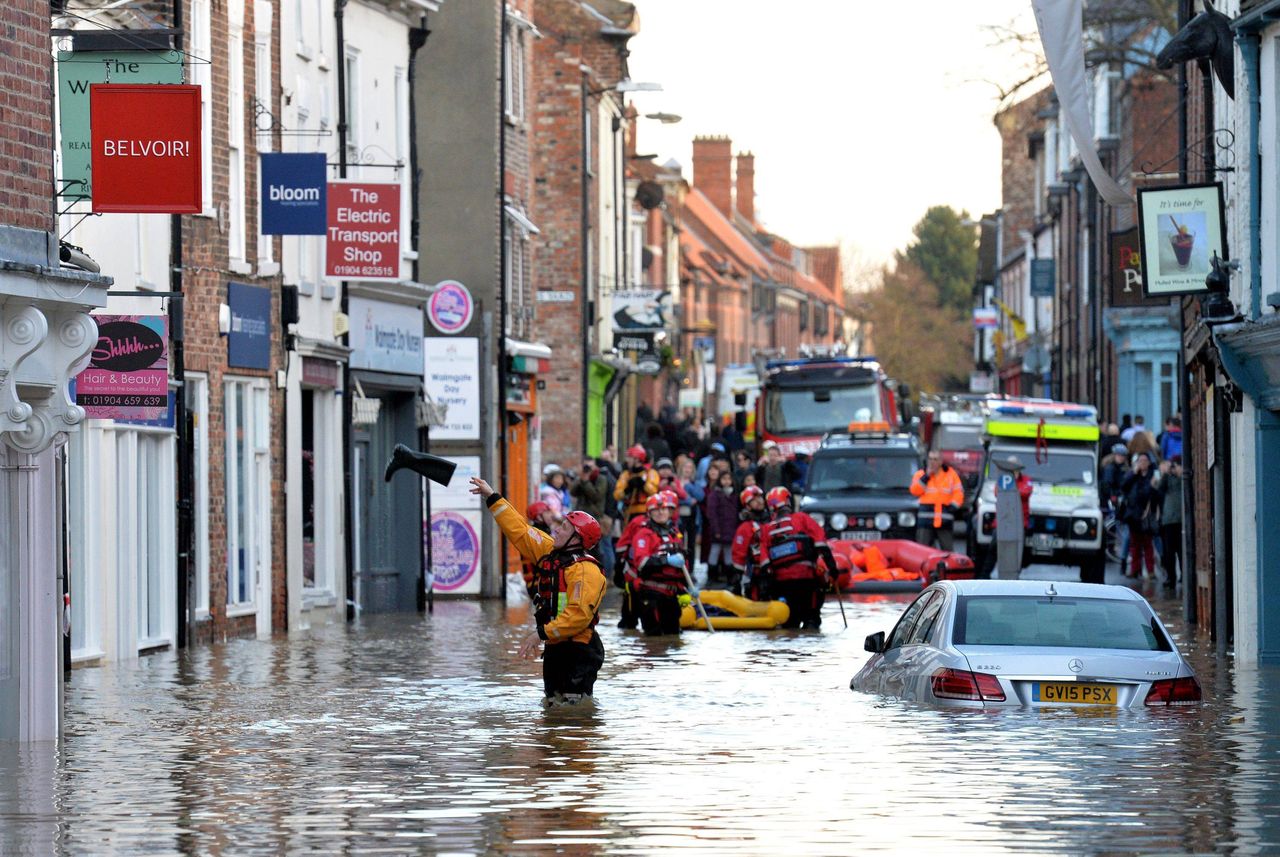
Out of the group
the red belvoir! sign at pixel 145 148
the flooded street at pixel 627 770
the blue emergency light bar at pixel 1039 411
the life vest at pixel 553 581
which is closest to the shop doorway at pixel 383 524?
the blue emergency light bar at pixel 1039 411

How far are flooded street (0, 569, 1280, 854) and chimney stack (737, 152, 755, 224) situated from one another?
341 feet

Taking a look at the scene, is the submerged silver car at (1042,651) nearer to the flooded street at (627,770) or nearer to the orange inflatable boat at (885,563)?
the flooded street at (627,770)

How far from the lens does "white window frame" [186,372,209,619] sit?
1027 inches

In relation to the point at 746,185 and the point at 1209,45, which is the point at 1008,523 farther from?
the point at 746,185

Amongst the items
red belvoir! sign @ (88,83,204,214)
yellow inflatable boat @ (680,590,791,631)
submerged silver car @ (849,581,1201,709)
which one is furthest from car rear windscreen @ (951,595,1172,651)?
yellow inflatable boat @ (680,590,791,631)

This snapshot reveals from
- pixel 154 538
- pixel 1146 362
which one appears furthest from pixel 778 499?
pixel 1146 362

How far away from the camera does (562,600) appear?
16828 mm

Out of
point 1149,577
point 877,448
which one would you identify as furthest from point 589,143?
point 1149,577

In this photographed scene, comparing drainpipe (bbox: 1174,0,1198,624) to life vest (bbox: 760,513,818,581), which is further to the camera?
drainpipe (bbox: 1174,0,1198,624)

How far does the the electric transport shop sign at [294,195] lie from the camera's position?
26.9 metres

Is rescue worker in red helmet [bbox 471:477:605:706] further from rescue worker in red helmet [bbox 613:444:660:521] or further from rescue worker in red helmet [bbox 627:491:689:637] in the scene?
rescue worker in red helmet [bbox 613:444:660:521]

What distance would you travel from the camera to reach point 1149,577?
38156 mm

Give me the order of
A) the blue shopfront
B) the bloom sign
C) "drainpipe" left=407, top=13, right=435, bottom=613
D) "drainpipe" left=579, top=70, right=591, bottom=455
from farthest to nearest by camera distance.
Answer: the blue shopfront < "drainpipe" left=579, top=70, right=591, bottom=455 < "drainpipe" left=407, top=13, right=435, bottom=613 < the bloom sign

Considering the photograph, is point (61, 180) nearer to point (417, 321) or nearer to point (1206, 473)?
point (1206, 473)
